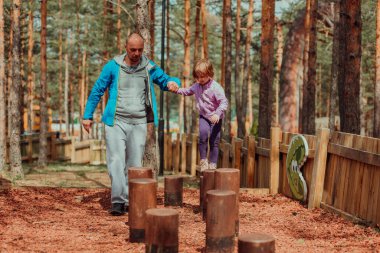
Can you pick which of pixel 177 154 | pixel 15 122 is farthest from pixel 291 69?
pixel 15 122

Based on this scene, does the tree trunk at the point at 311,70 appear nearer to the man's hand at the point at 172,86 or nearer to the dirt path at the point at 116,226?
the dirt path at the point at 116,226

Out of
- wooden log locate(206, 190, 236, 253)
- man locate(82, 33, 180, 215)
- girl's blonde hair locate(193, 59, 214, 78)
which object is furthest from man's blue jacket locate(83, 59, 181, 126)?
wooden log locate(206, 190, 236, 253)

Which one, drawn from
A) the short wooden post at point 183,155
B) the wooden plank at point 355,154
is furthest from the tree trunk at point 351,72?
the short wooden post at point 183,155

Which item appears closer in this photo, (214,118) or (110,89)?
(110,89)

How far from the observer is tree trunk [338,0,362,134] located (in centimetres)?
1070

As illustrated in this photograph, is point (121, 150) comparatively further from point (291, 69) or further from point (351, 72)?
point (291, 69)

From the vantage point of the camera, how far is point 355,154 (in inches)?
256

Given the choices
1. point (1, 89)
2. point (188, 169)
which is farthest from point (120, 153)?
point (188, 169)

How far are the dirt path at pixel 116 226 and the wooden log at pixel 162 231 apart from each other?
2.57 feet

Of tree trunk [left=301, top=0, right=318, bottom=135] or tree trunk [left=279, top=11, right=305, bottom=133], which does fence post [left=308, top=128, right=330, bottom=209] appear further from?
tree trunk [left=279, top=11, right=305, bottom=133]

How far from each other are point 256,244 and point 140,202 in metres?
1.59

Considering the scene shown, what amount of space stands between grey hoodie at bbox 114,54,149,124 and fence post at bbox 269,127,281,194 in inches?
126

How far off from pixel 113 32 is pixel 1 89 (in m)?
22.7

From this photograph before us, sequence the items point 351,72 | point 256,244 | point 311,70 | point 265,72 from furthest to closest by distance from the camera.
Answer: point 311,70, point 265,72, point 351,72, point 256,244
